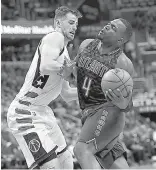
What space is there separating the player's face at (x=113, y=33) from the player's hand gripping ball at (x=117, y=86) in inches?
12.8

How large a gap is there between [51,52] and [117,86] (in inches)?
30.4

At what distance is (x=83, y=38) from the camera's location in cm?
1980

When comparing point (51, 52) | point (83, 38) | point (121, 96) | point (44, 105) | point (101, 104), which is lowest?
point (83, 38)

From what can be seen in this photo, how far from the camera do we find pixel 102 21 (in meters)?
19.9

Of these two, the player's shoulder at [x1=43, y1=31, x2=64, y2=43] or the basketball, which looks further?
the player's shoulder at [x1=43, y1=31, x2=64, y2=43]

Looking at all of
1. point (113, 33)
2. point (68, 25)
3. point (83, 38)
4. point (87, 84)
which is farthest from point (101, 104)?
point (83, 38)

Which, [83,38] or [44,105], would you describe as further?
[83,38]

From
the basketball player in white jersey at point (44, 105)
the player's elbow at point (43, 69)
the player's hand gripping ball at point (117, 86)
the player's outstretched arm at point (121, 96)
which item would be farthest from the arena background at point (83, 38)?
the player's hand gripping ball at point (117, 86)

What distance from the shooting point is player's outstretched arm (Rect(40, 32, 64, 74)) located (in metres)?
4.77

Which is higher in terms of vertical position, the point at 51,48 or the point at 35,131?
the point at 51,48

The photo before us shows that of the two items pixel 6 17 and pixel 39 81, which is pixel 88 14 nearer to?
pixel 6 17

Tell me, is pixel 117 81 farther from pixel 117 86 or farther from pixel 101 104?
pixel 101 104

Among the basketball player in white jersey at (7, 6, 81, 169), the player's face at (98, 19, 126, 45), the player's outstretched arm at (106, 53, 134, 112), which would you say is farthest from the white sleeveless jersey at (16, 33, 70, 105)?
the player's outstretched arm at (106, 53, 134, 112)

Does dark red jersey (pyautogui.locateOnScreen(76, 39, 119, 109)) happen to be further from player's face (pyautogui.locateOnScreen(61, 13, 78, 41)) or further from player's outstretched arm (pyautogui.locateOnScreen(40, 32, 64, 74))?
player's face (pyautogui.locateOnScreen(61, 13, 78, 41))
